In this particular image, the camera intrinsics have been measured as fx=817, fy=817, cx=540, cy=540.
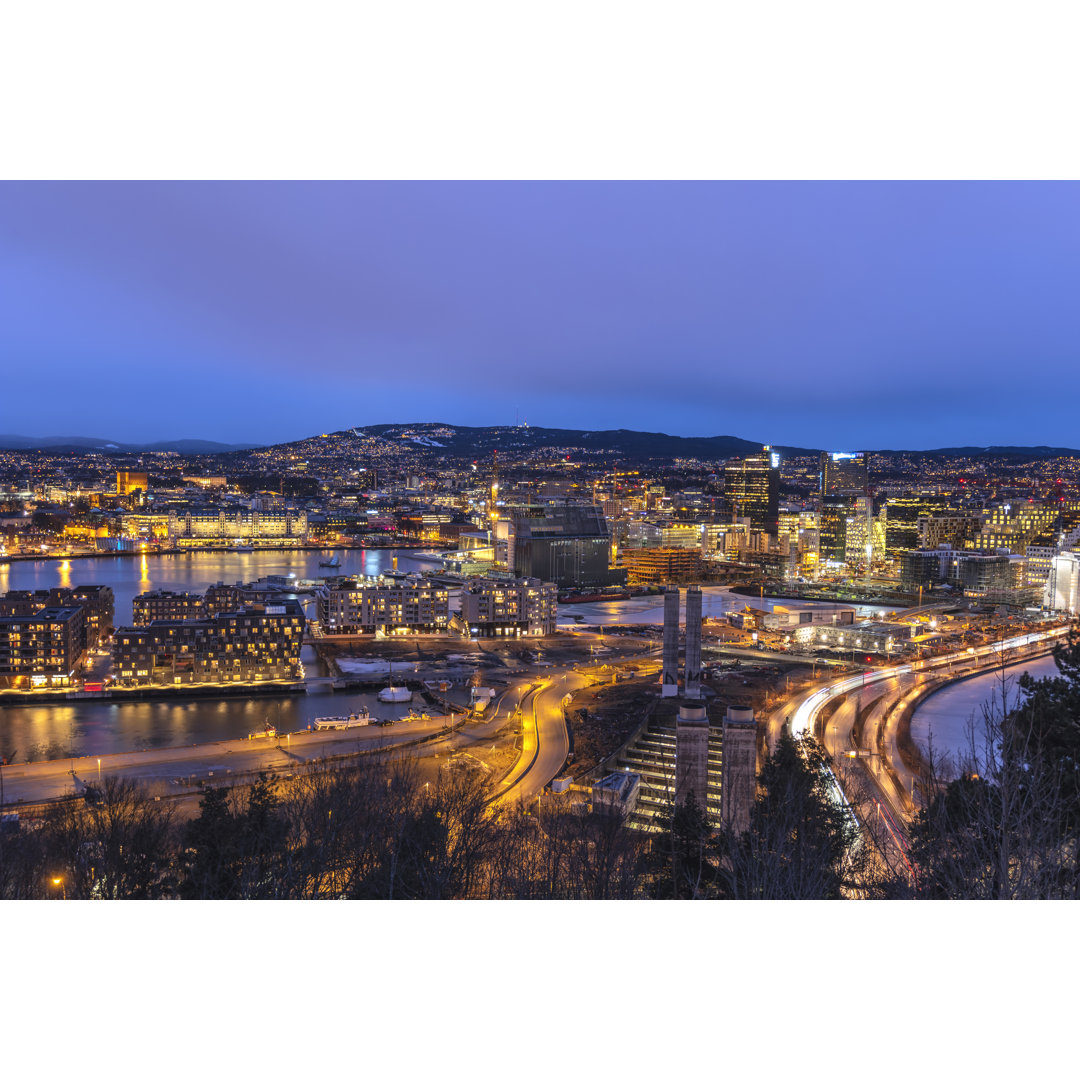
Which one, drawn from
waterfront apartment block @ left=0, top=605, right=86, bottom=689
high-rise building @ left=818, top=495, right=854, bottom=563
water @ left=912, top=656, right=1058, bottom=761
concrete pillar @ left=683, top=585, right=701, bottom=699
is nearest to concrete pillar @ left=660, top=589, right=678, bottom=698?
concrete pillar @ left=683, top=585, right=701, bottom=699

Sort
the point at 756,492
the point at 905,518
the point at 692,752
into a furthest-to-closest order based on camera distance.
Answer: the point at 756,492
the point at 905,518
the point at 692,752

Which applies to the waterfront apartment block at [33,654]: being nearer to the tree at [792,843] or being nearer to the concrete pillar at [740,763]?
the concrete pillar at [740,763]

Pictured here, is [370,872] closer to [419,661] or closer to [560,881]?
[560,881]

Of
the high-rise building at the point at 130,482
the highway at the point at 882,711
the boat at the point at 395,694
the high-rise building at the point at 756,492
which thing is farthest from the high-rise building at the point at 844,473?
the high-rise building at the point at 130,482

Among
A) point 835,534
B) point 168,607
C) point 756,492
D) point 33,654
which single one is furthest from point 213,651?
point 756,492

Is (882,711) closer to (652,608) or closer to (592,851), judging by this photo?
(592,851)

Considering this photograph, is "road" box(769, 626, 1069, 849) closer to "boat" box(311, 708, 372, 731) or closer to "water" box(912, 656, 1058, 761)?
"water" box(912, 656, 1058, 761)

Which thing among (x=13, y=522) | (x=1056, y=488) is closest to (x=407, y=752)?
(x=13, y=522)
